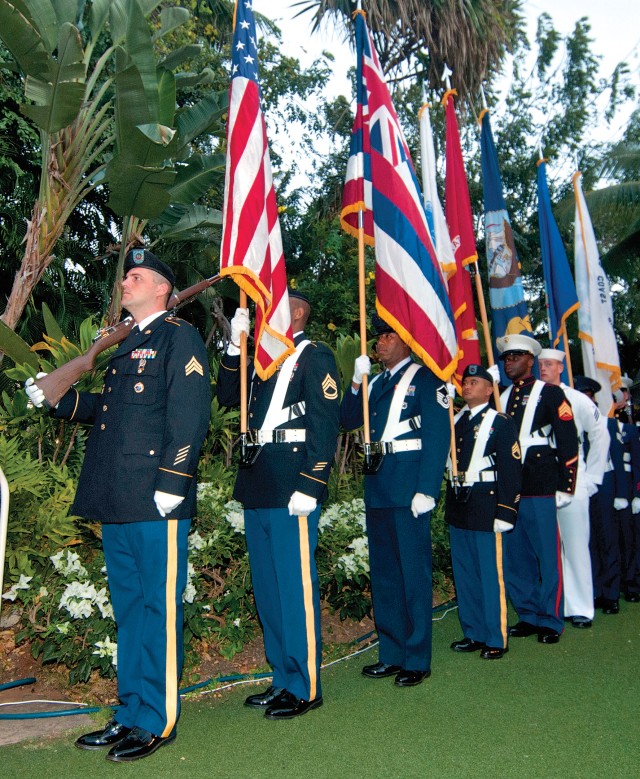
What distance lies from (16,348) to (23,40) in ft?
7.84

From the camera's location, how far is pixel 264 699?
4.09 meters

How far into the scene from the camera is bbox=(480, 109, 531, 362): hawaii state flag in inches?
→ 275

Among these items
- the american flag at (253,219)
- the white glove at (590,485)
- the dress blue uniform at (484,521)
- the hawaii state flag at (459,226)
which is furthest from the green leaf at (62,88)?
the white glove at (590,485)

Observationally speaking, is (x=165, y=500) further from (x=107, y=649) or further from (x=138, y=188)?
(x=138, y=188)

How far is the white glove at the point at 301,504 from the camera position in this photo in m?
3.93

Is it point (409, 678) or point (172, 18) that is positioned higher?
point (172, 18)

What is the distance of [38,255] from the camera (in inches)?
284

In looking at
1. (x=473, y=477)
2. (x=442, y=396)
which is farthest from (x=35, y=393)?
(x=473, y=477)

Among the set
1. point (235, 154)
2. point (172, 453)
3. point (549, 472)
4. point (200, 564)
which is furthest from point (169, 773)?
point (549, 472)

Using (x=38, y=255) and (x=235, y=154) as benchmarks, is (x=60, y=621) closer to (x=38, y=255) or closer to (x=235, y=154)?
(x=235, y=154)

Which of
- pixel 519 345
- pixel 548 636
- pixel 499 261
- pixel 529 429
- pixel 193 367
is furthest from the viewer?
pixel 499 261

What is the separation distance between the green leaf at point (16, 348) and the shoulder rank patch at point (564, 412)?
3.66m

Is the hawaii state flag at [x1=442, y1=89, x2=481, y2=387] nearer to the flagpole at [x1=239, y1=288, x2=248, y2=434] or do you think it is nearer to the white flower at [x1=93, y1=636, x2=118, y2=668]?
the flagpole at [x1=239, y1=288, x2=248, y2=434]

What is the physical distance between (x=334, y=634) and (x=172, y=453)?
2819 millimetres
